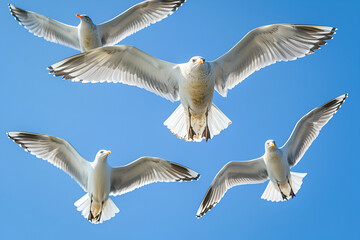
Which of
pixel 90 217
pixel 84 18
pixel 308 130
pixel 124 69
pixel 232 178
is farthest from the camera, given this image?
pixel 84 18

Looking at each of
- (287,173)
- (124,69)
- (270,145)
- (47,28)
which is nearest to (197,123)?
(124,69)

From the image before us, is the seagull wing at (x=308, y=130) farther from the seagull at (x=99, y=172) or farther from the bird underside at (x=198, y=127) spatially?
the bird underside at (x=198, y=127)

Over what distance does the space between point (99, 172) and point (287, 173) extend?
9.21 ft

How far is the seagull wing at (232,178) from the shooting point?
332 inches

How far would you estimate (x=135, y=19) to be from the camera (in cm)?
995

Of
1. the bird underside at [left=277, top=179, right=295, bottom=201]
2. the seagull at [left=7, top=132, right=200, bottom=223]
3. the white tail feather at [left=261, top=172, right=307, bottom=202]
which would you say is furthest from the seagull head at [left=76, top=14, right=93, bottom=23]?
the bird underside at [left=277, top=179, right=295, bottom=201]

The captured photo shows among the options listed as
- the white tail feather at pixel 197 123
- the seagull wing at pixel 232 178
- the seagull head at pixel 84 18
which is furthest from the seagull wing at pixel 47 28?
the seagull wing at pixel 232 178

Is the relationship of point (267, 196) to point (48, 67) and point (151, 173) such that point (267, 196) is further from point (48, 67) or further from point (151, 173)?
point (48, 67)

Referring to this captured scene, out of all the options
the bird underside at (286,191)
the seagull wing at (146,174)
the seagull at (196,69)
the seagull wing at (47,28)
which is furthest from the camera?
the seagull wing at (47,28)

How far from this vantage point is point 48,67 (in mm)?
6582

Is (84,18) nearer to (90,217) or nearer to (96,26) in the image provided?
(96,26)

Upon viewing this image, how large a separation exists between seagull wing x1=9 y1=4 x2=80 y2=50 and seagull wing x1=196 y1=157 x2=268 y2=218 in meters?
3.71

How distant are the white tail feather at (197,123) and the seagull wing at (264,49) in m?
0.37

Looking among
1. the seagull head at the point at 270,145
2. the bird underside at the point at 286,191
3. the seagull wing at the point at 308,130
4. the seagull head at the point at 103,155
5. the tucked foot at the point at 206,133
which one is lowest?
the bird underside at the point at 286,191
